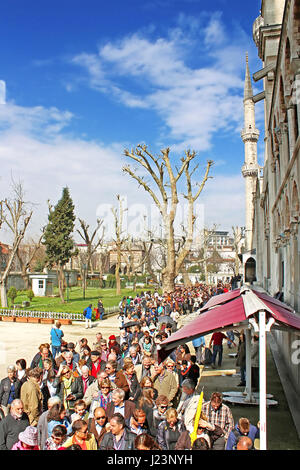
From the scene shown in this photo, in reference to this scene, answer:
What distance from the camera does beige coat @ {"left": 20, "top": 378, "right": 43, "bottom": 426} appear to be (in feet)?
21.7

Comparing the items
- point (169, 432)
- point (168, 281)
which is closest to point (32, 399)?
point (169, 432)

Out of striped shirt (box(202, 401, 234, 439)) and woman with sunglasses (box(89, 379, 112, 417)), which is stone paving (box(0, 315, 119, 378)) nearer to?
woman with sunglasses (box(89, 379, 112, 417))

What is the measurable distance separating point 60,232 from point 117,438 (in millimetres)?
36365

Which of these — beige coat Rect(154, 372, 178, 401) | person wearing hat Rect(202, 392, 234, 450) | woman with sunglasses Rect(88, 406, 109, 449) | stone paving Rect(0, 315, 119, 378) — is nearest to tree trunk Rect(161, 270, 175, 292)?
stone paving Rect(0, 315, 119, 378)

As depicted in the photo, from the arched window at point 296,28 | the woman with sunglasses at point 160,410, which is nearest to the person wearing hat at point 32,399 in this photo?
the woman with sunglasses at point 160,410

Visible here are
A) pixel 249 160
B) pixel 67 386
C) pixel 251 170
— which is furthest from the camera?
pixel 249 160

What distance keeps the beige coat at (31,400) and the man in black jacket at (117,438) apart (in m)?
2.24

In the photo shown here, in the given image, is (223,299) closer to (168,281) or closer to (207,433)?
(207,433)

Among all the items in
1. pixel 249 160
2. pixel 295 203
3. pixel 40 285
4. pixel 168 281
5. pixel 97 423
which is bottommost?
pixel 97 423

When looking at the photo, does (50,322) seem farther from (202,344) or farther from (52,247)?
(52,247)

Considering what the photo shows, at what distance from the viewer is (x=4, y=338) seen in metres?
18.6

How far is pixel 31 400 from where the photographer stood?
6.61m
